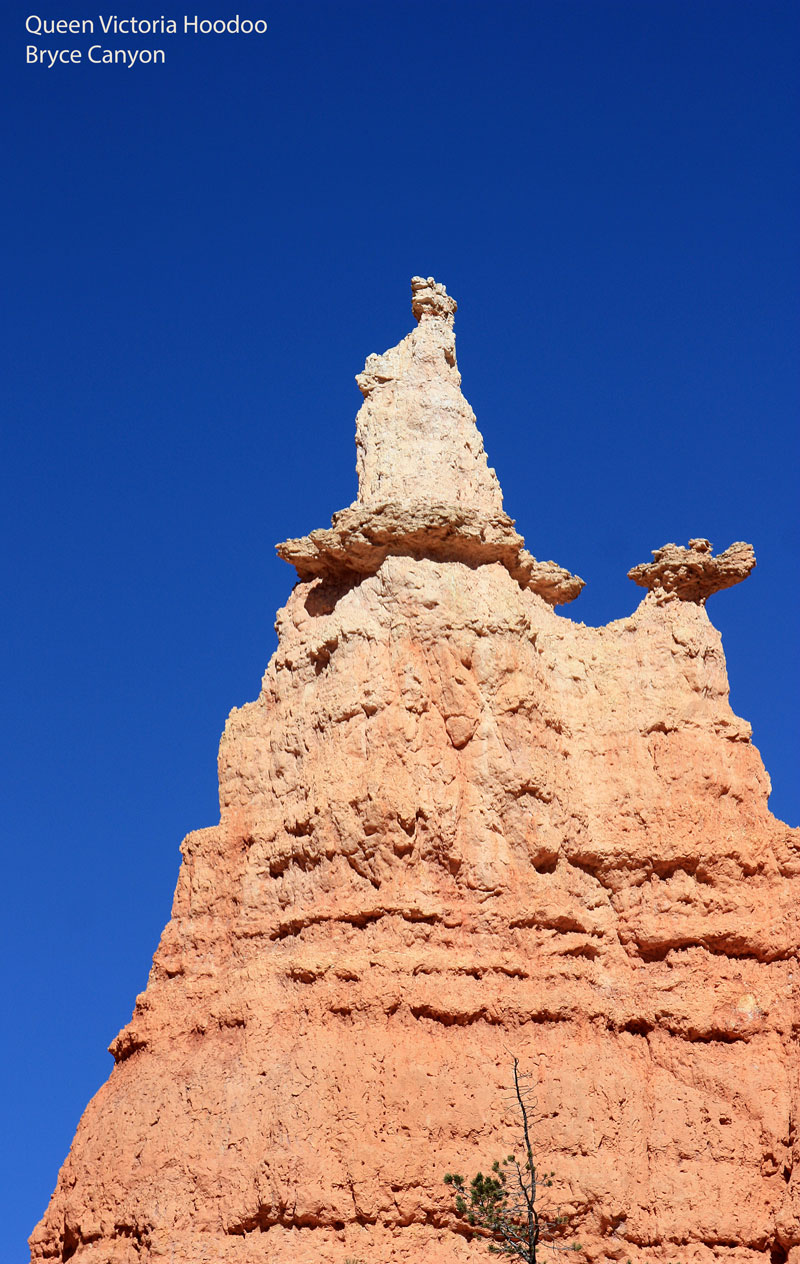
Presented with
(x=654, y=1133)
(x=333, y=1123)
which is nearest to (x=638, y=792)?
(x=654, y=1133)

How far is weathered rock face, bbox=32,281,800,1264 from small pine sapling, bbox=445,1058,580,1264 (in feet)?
1.45

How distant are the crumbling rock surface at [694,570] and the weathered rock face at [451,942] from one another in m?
0.10

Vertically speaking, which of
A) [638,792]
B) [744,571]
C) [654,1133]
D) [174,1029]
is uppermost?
[744,571]

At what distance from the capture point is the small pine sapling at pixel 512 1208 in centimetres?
1906

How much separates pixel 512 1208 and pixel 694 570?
1225cm

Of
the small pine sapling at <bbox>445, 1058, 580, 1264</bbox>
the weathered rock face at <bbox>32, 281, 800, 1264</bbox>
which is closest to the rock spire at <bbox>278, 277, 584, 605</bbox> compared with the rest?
the weathered rock face at <bbox>32, 281, 800, 1264</bbox>

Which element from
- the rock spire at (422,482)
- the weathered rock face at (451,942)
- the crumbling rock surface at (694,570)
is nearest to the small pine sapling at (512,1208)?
the weathered rock face at (451,942)

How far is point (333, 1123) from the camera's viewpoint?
22.1 metres

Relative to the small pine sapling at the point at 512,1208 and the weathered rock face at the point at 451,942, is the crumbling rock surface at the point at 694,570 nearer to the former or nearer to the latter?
the weathered rock face at the point at 451,942

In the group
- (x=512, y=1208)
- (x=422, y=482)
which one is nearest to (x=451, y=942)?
(x=512, y=1208)

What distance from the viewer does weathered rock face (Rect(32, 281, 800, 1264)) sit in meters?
22.3

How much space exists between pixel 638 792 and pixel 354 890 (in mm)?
5289

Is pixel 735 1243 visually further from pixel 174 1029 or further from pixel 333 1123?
pixel 174 1029

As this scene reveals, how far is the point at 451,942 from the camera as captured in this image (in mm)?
23891
